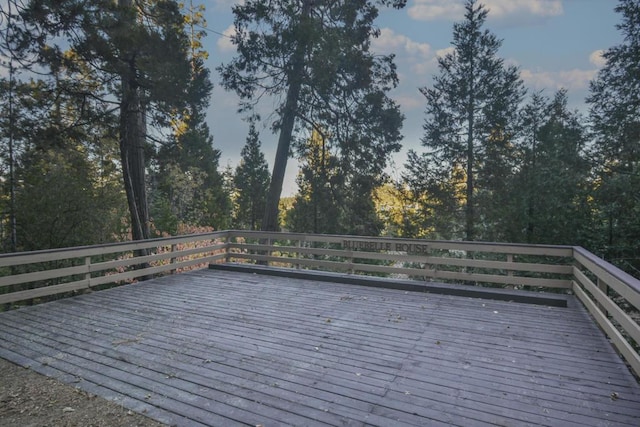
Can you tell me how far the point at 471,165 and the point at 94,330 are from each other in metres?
12.7

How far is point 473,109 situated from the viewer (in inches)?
528

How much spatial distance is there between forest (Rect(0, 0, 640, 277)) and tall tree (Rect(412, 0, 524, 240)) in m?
0.05

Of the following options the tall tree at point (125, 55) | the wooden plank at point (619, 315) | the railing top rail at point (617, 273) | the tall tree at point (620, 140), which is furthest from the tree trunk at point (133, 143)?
the tall tree at point (620, 140)

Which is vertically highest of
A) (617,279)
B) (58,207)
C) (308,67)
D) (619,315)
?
(308,67)

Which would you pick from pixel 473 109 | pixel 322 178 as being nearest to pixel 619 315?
pixel 322 178

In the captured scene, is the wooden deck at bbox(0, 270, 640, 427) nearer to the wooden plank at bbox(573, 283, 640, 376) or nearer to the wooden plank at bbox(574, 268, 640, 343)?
the wooden plank at bbox(573, 283, 640, 376)

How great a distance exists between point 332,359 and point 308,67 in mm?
8038

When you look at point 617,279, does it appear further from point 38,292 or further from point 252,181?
point 252,181

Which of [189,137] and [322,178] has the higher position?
[189,137]

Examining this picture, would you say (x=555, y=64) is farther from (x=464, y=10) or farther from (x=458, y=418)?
(x=458, y=418)

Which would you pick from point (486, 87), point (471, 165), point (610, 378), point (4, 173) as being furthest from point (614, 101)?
point (4, 173)

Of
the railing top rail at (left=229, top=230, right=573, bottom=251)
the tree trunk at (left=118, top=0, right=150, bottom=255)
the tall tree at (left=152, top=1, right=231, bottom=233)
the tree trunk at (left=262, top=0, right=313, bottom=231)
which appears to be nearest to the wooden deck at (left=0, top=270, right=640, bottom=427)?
the railing top rail at (left=229, top=230, right=573, bottom=251)

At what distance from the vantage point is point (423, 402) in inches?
103

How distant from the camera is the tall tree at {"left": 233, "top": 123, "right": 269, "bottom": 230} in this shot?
3161 cm
